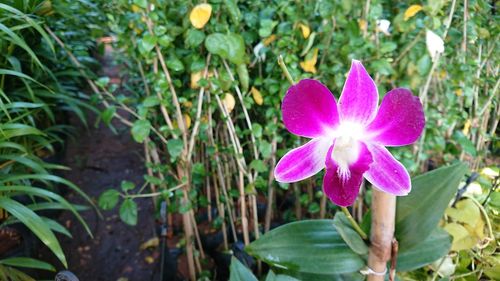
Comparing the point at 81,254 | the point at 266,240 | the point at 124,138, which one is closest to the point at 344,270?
the point at 266,240

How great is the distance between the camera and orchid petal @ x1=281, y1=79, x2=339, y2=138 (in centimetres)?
37

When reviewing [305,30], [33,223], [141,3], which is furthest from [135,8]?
[33,223]

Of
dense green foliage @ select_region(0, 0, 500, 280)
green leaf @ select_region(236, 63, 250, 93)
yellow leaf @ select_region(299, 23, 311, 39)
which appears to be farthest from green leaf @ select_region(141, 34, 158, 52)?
yellow leaf @ select_region(299, 23, 311, 39)

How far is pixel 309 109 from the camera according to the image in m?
0.38

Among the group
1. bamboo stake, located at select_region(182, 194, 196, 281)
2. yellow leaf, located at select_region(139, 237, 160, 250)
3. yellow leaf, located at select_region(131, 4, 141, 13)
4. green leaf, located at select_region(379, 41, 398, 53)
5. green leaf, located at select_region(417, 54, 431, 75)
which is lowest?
yellow leaf, located at select_region(139, 237, 160, 250)

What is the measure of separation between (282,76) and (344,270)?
59 centimetres

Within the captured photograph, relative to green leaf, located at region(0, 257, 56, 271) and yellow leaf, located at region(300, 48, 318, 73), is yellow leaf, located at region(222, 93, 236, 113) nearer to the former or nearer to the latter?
yellow leaf, located at region(300, 48, 318, 73)

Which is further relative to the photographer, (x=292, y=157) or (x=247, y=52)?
(x=247, y=52)

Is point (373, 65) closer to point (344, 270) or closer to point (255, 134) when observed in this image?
point (255, 134)

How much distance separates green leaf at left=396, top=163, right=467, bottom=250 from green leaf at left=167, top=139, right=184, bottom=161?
604 millimetres

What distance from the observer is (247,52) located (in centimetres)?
114

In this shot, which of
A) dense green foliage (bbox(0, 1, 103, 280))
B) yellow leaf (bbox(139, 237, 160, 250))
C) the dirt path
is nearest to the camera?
dense green foliage (bbox(0, 1, 103, 280))

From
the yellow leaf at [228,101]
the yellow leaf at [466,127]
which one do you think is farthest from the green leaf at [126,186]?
the yellow leaf at [466,127]

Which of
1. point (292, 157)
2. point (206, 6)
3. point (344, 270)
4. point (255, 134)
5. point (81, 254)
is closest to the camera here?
point (292, 157)
